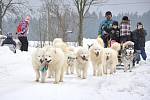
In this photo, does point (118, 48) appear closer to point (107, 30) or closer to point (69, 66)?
point (107, 30)

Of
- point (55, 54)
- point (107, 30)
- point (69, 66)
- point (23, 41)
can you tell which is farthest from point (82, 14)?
point (55, 54)

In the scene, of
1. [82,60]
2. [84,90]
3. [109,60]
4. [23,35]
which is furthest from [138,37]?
[84,90]

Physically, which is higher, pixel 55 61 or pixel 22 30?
pixel 22 30

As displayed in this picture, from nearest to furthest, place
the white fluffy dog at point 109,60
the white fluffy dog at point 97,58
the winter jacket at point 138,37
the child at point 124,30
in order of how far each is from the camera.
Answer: the white fluffy dog at point 97,58
the white fluffy dog at point 109,60
the child at point 124,30
the winter jacket at point 138,37

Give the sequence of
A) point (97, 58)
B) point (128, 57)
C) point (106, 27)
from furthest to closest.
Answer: point (106, 27) < point (128, 57) < point (97, 58)

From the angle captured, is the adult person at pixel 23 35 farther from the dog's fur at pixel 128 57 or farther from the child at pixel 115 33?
the dog's fur at pixel 128 57

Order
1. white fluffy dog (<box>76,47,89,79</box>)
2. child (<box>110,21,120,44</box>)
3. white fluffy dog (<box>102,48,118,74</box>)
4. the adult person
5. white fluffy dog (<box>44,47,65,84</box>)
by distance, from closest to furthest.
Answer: white fluffy dog (<box>44,47,65,84</box>), white fluffy dog (<box>76,47,89,79</box>), white fluffy dog (<box>102,48,118,74</box>), child (<box>110,21,120,44</box>), the adult person

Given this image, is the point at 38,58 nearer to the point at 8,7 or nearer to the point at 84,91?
the point at 84,91

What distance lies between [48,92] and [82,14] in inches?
784

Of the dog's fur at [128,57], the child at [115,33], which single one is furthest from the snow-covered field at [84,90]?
the child at [115,33]

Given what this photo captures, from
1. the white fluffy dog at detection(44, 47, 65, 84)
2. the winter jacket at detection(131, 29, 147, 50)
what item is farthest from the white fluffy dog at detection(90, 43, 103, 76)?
the winter jacket at detection(131, 29, 147, 50)

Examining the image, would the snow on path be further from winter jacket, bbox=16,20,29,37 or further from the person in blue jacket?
winter jacket, bbox=16,20,29,37

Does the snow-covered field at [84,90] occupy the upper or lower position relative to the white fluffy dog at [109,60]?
lower

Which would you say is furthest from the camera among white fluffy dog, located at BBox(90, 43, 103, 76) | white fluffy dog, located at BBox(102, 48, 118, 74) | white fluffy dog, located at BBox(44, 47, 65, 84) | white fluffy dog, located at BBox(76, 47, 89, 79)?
white fluffy dog, located at BBox(102, 48, 118, 74)
